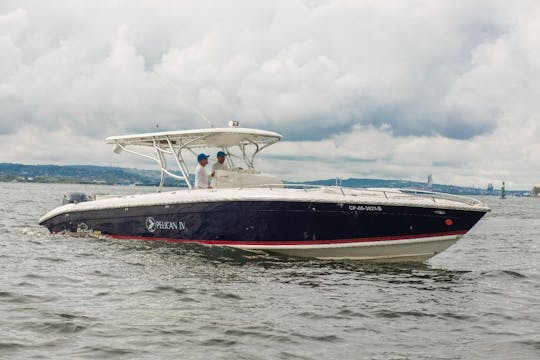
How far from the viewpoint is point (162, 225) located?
1478cm

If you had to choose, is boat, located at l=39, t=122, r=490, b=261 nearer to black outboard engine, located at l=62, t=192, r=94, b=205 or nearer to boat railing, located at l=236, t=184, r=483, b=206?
boat railing, located at l=236, t=184, r=483, b=206

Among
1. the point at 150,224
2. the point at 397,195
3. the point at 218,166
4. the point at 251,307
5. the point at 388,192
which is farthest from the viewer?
the point at 218,166

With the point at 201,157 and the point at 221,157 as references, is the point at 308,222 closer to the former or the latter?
the point at 221,157

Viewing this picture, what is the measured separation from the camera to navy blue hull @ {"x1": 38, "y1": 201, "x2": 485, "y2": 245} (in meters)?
12.4

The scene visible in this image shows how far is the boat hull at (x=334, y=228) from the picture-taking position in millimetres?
12430

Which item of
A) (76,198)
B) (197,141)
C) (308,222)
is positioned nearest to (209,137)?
(197,141)

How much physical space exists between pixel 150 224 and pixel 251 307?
7.22 metres

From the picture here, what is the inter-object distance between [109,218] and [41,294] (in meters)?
7.14

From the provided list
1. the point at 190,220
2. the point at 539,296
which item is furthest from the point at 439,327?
the point at 190,220

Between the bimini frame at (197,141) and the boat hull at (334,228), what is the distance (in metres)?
2.17

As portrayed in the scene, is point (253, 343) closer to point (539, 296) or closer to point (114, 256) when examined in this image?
point (539, 296)

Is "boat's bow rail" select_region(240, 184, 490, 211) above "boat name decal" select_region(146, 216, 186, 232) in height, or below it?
above

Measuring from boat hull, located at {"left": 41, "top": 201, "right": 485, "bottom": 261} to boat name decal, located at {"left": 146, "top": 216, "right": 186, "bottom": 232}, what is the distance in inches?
28.5

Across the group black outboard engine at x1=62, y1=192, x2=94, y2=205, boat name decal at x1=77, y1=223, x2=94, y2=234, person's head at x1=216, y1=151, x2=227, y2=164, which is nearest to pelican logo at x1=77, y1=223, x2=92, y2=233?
boat name decal at x1=77, y1=223, x2=94, y2=234
